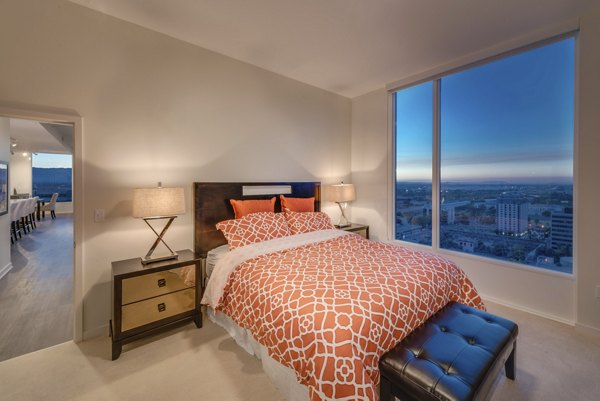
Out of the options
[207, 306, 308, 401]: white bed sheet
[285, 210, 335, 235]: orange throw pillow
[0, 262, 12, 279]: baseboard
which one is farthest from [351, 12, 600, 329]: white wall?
[0, 262, 12, 279]: baseboard

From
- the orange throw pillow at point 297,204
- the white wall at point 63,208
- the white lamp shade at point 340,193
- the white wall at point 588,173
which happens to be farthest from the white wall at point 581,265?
the white wall at point 63,208

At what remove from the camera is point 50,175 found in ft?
31.8

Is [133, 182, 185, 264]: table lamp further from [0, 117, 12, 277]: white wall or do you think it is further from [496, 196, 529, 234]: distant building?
[496, 196, 529, 234]: distant building

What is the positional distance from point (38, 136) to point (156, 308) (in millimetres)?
7818

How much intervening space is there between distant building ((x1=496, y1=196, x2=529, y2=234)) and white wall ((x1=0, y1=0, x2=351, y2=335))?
115 inches

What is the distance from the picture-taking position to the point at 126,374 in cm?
186

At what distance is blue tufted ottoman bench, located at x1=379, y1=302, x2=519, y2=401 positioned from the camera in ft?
3.90

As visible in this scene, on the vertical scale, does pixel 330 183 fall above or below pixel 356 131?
below

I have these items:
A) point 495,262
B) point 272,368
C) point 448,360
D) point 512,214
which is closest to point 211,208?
point 272,368

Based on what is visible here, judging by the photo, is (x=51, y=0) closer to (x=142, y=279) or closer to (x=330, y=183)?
(x=142, y=279)

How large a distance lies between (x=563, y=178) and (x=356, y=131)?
105 inches

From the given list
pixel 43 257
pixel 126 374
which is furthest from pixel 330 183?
pixel 43 257

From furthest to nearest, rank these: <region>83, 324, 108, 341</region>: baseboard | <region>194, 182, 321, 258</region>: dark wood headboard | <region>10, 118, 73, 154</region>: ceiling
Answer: <region>10, 118, 73, 154</region>: ceiling
<region>194, 182, 321, 258</region>: dark wood headboard
<region>83, 324, 108, 341</region>: baseboard

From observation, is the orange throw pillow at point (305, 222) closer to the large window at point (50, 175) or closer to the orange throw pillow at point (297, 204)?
the orange throw pillow at point (297, 204)
